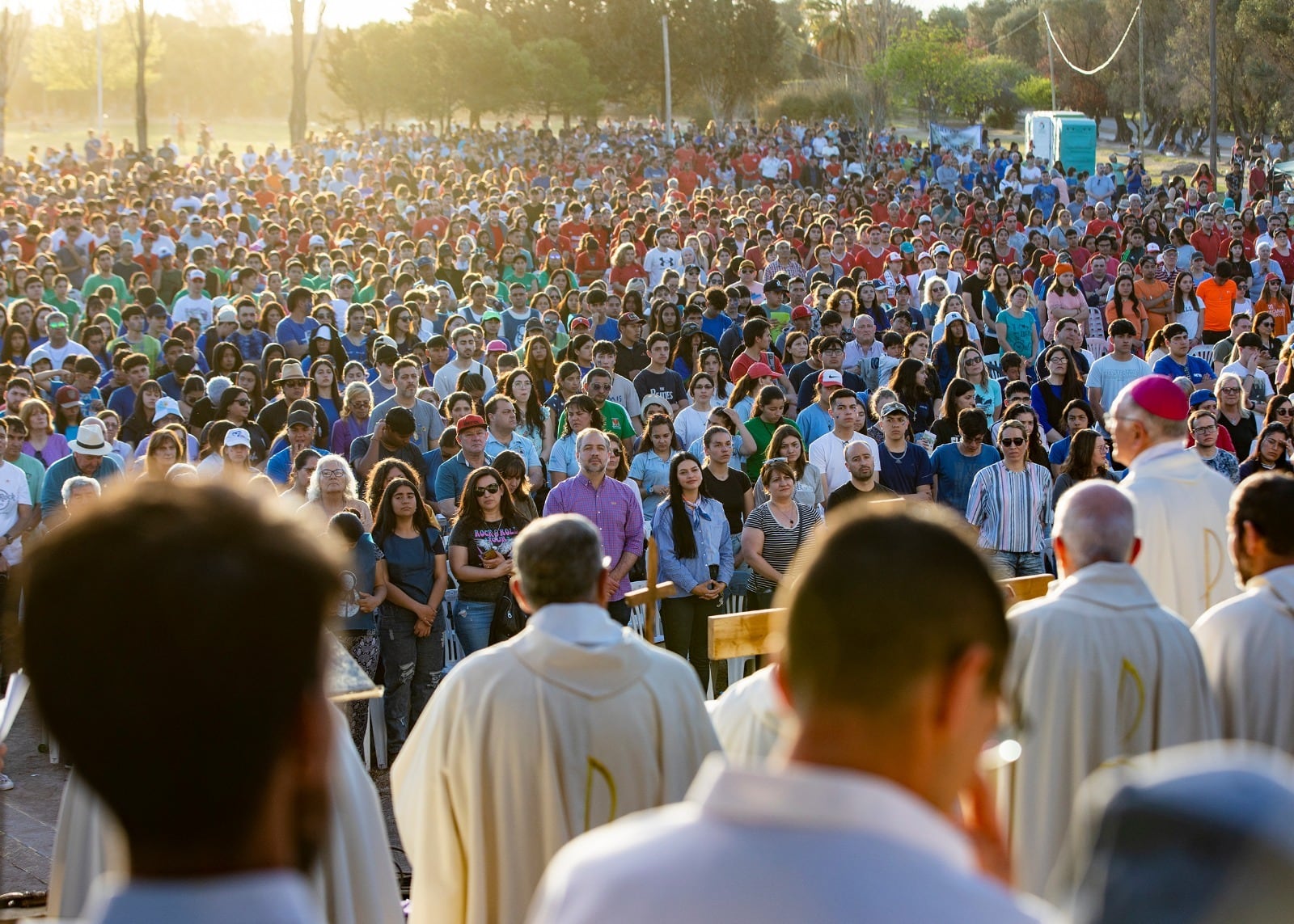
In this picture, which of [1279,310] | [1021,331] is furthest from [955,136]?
[1021,331]

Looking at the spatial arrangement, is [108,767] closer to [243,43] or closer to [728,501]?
[728,501]

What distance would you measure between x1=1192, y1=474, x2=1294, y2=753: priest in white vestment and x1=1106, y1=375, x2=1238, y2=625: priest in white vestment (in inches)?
62.9

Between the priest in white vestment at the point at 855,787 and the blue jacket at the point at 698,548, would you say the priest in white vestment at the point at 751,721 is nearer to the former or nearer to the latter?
the priest in white vestment at the point at 855,787

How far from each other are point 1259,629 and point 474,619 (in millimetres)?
5383

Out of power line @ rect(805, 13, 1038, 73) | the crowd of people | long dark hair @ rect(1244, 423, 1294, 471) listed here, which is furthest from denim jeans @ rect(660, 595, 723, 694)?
power line @ rect(805, 13, 1038, 73)

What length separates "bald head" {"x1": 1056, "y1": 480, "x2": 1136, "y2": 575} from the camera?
4.56 metres

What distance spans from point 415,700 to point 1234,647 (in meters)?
5.48

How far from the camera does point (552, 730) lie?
431 centimetres

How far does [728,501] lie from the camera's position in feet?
32.6

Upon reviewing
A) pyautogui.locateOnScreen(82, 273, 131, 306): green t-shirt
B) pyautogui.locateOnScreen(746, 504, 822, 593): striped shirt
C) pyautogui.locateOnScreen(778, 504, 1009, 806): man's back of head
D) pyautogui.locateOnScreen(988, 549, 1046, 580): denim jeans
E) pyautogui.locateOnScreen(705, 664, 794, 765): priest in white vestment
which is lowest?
pyautogui.locateOnScreen(988, 549, 1046, 580): denim jeans

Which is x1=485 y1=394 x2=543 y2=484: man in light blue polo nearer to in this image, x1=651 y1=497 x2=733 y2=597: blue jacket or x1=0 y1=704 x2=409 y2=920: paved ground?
x1=651 y1=497 x2=733 y2=597: blue jacket

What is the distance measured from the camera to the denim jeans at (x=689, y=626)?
9.28m

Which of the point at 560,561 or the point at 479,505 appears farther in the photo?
the point at 479,505

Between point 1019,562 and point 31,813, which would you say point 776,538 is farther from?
point 31,813
